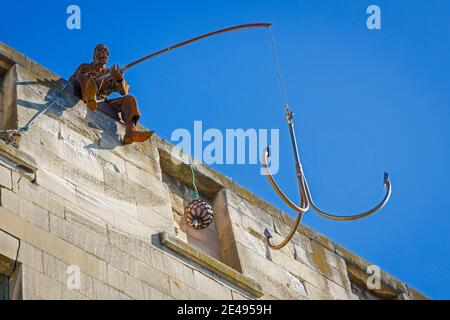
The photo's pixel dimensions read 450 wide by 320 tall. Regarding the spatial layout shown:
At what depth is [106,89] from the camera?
14.0 m

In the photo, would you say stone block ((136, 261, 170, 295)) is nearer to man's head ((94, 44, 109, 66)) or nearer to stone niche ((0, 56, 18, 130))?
→ stone niche ((0, 56, 18, 130))

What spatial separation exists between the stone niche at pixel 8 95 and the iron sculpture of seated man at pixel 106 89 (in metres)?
0.71

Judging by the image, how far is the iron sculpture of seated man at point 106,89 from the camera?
1354 cm

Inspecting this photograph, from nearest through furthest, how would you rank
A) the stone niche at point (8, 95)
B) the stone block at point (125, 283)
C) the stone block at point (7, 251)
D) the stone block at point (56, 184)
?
the stone block at point (7, 251), the stone block at point (125, 283), the stone block at point (56, 184), the stone niche at point (8, 95)

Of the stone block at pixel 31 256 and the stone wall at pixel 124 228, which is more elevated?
the stone wall at pixel 124 228

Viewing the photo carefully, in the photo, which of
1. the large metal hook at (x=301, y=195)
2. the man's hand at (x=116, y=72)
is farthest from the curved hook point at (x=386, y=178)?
the man's hand at (x=116, y=72)

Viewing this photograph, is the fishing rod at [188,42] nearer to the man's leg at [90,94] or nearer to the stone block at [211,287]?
the man's leg at [90,94]

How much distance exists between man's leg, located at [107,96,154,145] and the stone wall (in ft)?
0.37

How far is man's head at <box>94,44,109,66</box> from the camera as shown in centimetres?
1396

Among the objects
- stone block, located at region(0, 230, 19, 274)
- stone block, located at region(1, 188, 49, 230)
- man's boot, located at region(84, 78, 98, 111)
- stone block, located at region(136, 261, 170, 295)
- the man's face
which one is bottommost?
stone block, located at region(0, 230, 19, 274)

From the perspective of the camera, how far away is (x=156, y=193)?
13359 mm

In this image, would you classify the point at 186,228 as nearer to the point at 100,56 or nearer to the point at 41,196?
the point at 100,56

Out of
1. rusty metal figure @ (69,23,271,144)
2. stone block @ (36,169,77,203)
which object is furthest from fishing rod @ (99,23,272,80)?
stone block @ (36,169,77,203)
